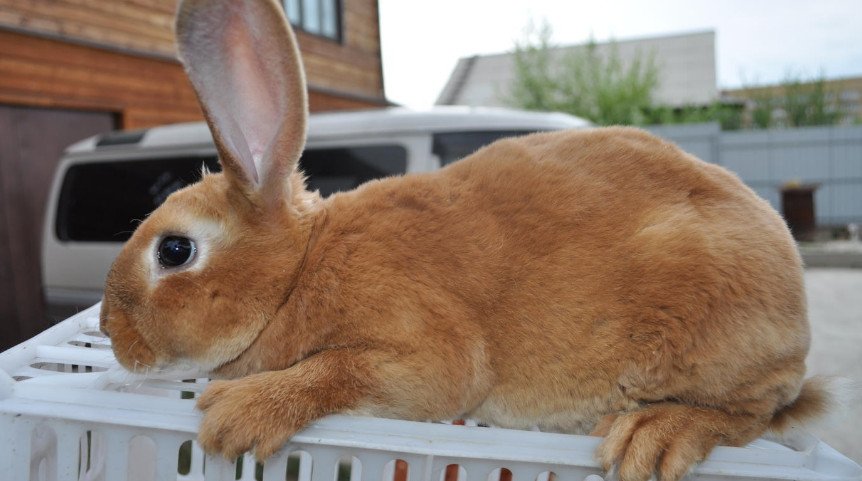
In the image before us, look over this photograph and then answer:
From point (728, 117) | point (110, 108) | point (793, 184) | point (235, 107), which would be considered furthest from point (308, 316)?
point (728, 117)

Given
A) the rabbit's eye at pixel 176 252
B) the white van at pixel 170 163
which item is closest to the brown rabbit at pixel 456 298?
the rabbit's eye at pixel 176 252

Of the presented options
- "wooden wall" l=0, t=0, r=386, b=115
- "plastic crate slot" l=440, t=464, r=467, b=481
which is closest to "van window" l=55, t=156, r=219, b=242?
"wooden wall" l=0, t=0, r=386, b=115

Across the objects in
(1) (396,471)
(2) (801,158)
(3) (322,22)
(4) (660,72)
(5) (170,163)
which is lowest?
(1) (396,471)

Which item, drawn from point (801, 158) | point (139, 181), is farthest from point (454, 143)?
point (801, 158)

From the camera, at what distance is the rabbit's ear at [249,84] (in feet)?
3.13

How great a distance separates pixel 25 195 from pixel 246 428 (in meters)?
5.21

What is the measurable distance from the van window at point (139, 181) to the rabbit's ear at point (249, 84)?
2.35 m

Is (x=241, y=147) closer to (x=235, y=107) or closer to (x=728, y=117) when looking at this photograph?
(x=235, y=107)

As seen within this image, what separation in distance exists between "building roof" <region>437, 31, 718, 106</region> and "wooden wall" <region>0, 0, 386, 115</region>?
37.5 feet

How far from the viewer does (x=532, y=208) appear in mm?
1145

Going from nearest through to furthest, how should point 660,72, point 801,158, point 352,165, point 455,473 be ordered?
point 455,473 → point 352,165 → point 801,158 → point 660,72

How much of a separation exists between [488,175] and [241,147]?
1.46 ft

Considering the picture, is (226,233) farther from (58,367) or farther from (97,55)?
(97,55)

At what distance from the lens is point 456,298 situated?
1.08 m
